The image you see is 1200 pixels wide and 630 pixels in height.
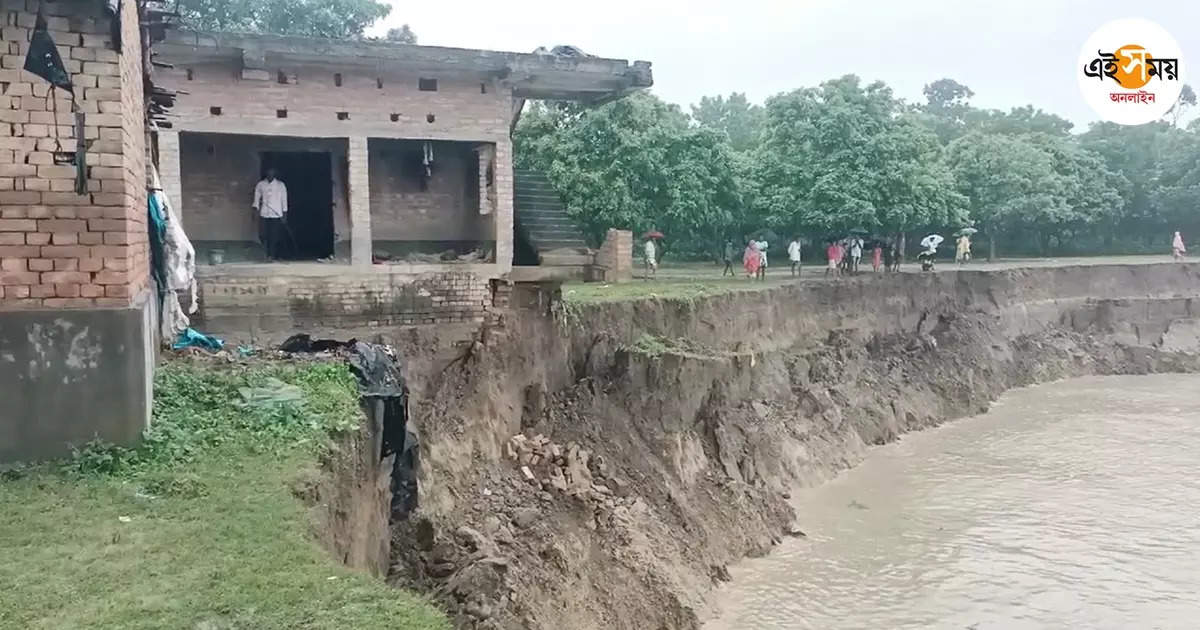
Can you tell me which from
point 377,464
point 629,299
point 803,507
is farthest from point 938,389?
point 377,464

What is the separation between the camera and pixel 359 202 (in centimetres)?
1576

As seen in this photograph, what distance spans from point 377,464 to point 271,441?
4.09ft

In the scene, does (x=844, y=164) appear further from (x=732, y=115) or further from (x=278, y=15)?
(x=732, y=115)

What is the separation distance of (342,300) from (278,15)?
16371 mm

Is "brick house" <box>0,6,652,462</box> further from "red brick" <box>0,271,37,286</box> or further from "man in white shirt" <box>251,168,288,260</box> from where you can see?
"man in white shirt" <box>251,168,288,260</box>

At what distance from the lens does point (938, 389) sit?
23922 mm

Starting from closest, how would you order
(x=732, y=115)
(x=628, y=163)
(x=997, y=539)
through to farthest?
(x=997, y=539), (x=628, y=163), (x=732, y=115)

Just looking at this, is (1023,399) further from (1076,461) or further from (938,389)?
(1076,461)

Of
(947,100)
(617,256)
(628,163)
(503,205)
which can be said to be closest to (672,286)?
(617,256)

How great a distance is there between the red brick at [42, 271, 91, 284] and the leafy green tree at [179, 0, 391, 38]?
73.7ft

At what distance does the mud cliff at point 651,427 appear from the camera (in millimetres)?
11055

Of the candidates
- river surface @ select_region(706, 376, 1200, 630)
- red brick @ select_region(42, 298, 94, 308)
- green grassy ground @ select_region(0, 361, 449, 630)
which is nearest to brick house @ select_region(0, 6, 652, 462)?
red brick @ select_region(42, 298, 94, 308)

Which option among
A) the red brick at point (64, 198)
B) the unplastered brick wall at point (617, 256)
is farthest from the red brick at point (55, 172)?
the unplastered brick wall at point (617, 256)

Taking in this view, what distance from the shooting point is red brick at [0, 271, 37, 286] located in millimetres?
6852
